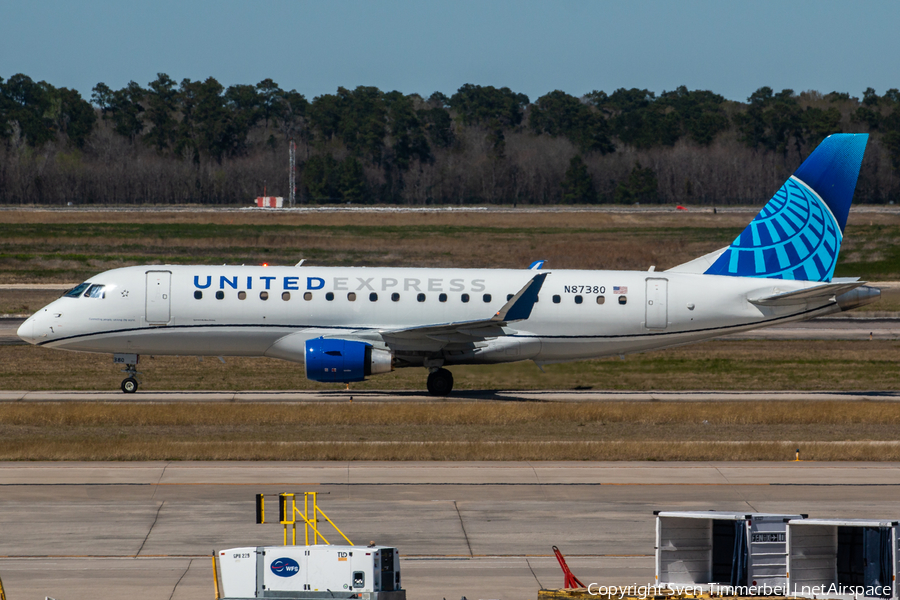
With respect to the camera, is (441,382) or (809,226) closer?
(441,382)

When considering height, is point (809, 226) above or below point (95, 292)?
above

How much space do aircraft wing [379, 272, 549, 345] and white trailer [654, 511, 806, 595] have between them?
18.3 m

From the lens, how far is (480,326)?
33625 mm

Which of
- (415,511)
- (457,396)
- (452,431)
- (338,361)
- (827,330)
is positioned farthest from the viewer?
(827,330)

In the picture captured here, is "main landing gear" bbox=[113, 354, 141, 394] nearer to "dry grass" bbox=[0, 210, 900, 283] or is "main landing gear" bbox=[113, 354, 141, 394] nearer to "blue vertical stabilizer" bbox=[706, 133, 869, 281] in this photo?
"blue vertical stabilizer" bbox=[706, 133, 869, 281]

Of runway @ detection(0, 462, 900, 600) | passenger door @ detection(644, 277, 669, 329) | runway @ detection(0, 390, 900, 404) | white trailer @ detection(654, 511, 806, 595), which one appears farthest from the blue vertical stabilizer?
white trailer @ detection(654, 511, 806, 595)

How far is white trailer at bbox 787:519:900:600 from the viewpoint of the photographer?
46.6 feet

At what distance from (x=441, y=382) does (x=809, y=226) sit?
1332 centimetres

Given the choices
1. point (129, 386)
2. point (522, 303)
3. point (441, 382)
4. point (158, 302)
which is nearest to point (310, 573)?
point (522, 303)

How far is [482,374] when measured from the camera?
35.8 metres

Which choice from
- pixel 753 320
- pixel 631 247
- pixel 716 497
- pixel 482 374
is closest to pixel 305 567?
pixel 716 497

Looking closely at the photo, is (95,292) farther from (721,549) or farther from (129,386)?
(721,549)

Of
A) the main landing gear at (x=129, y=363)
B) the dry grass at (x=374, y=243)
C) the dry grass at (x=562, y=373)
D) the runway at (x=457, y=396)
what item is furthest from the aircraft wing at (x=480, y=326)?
the dry grass at (x=374, y=243)

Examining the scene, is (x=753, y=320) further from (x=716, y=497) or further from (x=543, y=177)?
(x=543, y=177)
